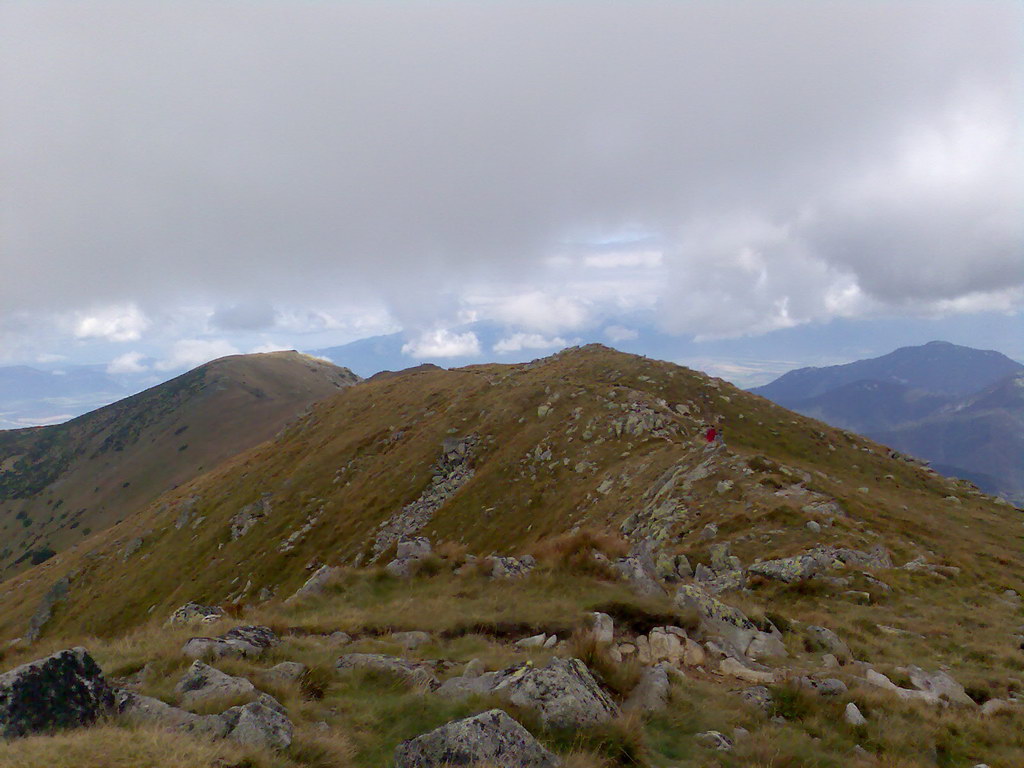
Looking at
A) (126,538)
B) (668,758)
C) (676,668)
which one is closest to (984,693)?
(676,668)

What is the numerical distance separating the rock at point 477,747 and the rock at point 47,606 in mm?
111709

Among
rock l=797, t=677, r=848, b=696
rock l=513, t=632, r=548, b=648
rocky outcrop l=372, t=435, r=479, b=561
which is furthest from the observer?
rocky outcrop l=372, t=435, r=479, b=561

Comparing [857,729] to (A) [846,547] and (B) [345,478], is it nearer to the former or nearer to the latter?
(A) [846,547]

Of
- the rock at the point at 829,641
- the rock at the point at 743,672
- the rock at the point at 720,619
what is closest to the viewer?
the rock at the point at 743,672

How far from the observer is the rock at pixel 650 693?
370 inches

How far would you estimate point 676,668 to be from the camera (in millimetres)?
11594

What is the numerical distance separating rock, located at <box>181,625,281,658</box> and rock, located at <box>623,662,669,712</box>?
26.5 ft

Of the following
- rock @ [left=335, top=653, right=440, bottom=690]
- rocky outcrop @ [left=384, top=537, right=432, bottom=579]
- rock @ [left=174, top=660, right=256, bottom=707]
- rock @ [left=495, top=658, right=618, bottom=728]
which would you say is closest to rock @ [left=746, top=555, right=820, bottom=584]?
rocky outcrop @ [left=384, top=537, right=432, bottom=579]

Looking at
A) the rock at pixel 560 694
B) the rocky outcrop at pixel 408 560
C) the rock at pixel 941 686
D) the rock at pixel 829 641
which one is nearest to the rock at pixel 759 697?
the rock at pixel 560 694

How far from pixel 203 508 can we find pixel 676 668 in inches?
4050

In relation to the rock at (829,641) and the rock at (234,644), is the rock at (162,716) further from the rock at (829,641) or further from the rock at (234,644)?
the rock at (829,641)

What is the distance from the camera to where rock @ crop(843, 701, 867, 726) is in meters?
9.69

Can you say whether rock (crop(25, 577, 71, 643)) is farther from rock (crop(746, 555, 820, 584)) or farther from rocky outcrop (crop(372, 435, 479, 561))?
rock (crop(746, 555, 820, 584))

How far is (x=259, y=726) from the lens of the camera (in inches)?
286
